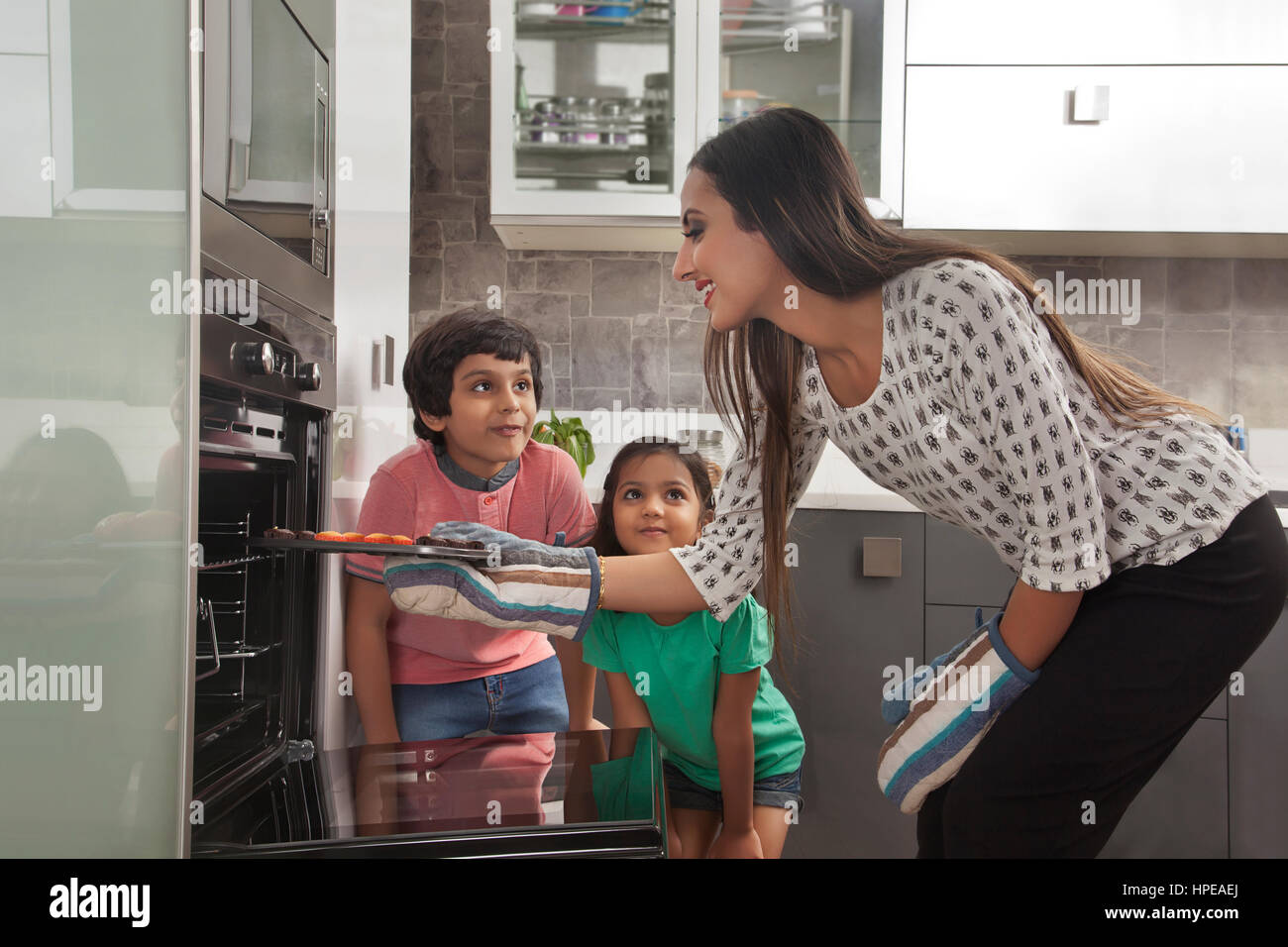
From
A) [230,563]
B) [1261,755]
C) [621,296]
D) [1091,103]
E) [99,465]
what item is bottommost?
[1261,755]

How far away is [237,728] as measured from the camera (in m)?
0.92

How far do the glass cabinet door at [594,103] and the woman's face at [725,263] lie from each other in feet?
3.68

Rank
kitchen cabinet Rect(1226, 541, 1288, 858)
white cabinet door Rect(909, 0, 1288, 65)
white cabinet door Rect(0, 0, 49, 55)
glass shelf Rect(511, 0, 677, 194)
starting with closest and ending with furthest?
white cabinet door Rect(0, 0, 49, 55), kitchen cabinet Rect(1226, 541, 1288, 858), white cabinet door Rect(909, 0, 1288, 65), glass shelf Rect(511, 0, 677, 194)

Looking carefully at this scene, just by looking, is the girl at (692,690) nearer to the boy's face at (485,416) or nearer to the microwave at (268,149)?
the boy's face at (485,416)

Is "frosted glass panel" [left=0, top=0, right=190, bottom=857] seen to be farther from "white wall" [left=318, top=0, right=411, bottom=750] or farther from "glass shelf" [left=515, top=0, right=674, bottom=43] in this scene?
"glass shelf" [left=515, top=0, right=674, bottom=43]

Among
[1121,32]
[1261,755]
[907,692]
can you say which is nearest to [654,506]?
[907,692]

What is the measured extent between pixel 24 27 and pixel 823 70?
6.36ft

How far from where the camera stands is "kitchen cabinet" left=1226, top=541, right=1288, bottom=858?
173cm

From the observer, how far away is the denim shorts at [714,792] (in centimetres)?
131

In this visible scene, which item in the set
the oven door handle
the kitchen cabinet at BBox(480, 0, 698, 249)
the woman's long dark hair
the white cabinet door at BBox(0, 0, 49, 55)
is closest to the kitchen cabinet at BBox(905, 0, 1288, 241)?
the kitchen cabinet at BBox(480, 0, 698, 249)

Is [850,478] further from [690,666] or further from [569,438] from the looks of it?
[690,666]

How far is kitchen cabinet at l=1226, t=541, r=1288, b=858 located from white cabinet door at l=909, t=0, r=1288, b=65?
1259 millimetres

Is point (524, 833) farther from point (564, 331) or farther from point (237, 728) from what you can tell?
point (564, 331)

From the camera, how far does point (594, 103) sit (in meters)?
2.13
